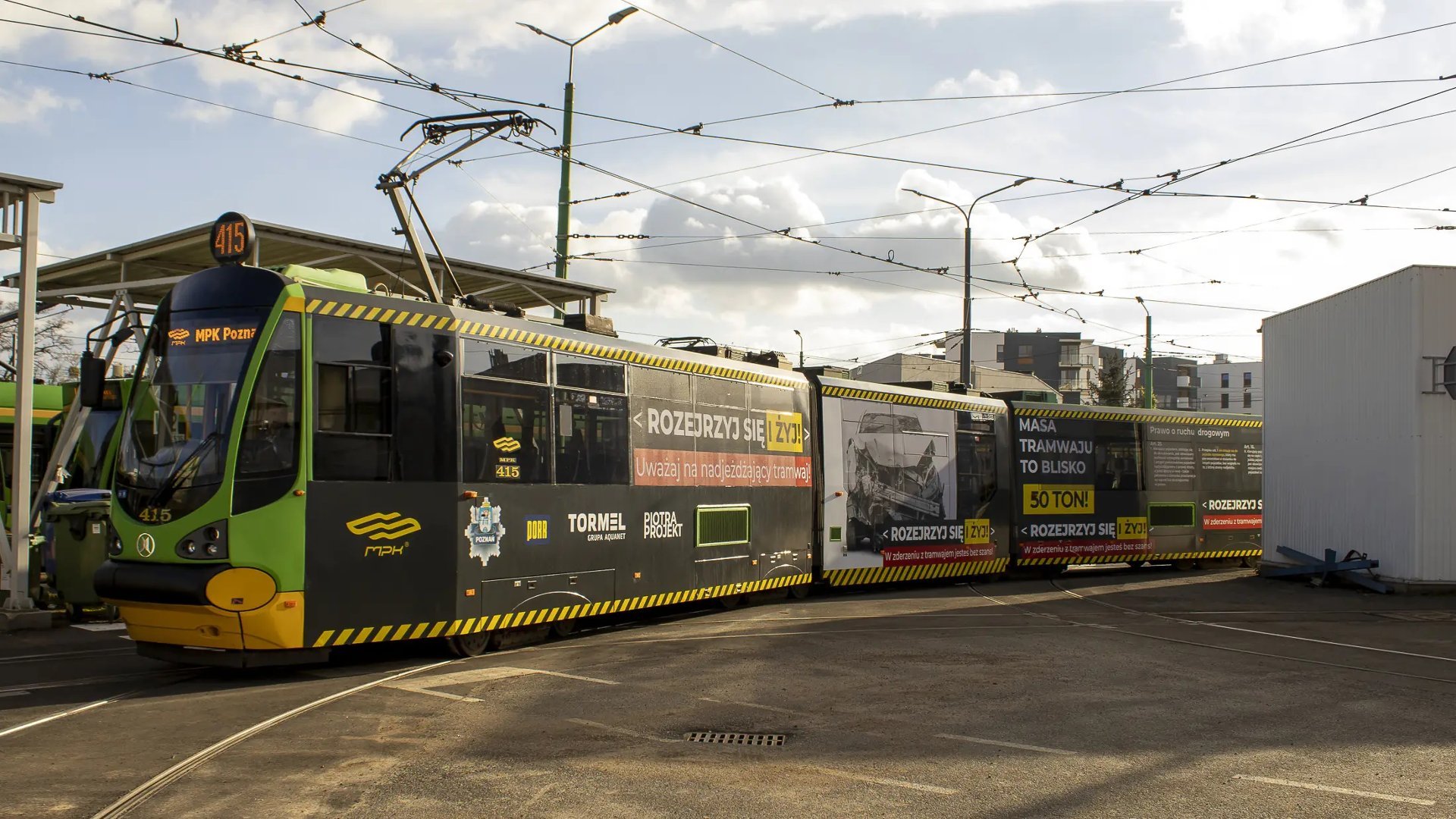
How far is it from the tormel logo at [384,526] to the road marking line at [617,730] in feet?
9.87

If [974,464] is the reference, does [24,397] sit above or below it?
above

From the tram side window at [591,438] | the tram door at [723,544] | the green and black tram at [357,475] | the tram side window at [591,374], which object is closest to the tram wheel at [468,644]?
the green and black tram at [357,475]

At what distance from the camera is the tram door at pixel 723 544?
14492 mm

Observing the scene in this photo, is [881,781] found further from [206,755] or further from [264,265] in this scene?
[264,265]

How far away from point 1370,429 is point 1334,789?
47.1 ft

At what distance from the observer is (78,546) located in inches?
560

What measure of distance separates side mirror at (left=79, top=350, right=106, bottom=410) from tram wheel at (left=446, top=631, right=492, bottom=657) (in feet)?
12.1

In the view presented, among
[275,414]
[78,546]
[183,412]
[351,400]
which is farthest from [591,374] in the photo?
[78,546]

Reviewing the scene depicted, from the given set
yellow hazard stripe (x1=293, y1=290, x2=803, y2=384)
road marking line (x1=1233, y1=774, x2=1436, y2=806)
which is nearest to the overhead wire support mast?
yellow hazard stripe (x1=293, y1=290, x2=803, y2=384)

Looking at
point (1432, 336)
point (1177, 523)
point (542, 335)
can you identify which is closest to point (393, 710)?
Result: point (542, 335)

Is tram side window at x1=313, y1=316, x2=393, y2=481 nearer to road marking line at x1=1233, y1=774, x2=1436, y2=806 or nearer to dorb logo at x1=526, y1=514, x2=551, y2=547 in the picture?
dorb logo at x1=526, y1=514, x2=551, y2=547

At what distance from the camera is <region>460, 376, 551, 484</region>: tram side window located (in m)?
11.1

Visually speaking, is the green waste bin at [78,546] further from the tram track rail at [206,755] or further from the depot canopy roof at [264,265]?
the tram track rail at [206,755]

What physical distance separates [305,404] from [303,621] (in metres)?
1.77
